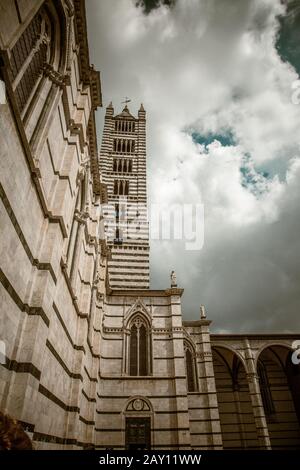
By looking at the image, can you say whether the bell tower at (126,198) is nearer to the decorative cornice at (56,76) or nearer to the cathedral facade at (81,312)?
the cathedral facade at (81,312)

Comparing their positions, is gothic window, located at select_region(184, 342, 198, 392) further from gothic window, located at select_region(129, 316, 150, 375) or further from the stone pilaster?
the stone pilaster

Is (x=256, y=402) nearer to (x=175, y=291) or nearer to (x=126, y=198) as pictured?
(x=175, y=291)

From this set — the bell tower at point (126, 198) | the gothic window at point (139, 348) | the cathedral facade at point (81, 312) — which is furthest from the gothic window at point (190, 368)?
the bell tower at point (126, 198)

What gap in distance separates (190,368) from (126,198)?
16.1 m

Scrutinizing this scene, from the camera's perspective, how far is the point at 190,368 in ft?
57.6

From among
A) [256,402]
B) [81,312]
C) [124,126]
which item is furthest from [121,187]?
[256,402]

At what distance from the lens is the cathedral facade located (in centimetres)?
543

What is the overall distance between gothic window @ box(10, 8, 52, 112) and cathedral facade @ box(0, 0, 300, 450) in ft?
0.14

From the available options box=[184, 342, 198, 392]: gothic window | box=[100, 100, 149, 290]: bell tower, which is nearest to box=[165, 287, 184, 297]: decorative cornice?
box=[184, 342, 198, 392]: gothic window

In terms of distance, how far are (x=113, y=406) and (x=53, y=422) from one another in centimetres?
818

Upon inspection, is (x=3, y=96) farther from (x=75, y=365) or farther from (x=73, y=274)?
(x=75, y=365)

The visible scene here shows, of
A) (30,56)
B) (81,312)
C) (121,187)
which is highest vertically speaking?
(121,187)

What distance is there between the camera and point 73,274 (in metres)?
10.1
